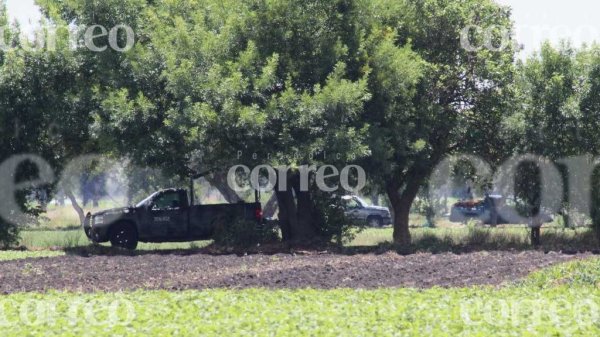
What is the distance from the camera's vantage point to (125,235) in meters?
29.6

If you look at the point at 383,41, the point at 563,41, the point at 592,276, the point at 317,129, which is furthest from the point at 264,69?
the point at 592,276

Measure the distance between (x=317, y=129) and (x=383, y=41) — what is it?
3808 mm

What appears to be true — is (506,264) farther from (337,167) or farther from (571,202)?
(571,202)

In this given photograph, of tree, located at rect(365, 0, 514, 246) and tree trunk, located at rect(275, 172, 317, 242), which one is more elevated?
tree, located at rect(365, 0, 514, 246)

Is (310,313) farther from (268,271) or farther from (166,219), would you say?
(166,219)

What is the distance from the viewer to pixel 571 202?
2975 centimetres

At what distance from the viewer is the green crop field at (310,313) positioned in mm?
11617

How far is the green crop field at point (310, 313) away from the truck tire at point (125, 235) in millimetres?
14394

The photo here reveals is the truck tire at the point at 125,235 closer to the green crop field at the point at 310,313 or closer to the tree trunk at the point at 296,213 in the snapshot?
the tree trunk at the point at 296,213

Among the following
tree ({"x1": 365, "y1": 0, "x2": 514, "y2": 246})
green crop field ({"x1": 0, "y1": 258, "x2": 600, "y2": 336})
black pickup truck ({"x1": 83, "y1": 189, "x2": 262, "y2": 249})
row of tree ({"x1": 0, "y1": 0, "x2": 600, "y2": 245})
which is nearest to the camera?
green crop field ({"x1": 0, "y1": 258, "x2": 600, "y2": 336})

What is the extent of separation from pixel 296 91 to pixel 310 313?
48.2 feet

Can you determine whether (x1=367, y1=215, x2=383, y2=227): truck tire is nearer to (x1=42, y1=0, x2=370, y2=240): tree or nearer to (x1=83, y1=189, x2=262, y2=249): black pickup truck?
(x1=83, y1=189, x2=262, y2=249): black pickup truck

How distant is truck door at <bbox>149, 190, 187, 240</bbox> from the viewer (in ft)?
96.9

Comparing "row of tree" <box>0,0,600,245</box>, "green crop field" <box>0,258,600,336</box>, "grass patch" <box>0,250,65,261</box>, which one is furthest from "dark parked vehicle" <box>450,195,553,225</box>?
"green crop field" <box>0,258,600,336</box>
